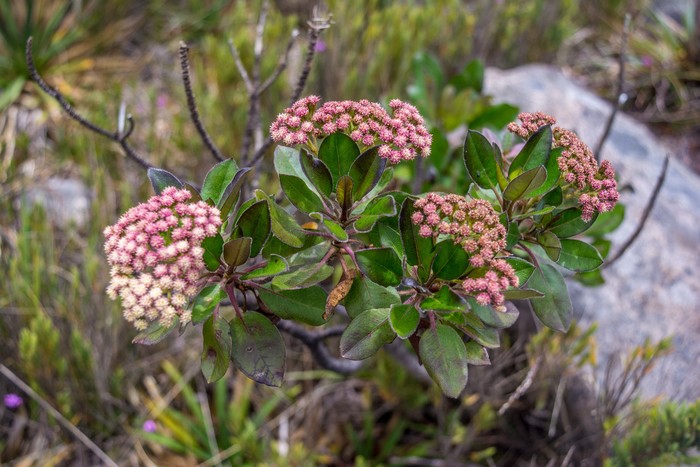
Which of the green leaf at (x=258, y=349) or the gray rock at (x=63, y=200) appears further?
the gray rock at (x=63, y=200)

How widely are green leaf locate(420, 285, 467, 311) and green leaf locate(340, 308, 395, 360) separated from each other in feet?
0.20

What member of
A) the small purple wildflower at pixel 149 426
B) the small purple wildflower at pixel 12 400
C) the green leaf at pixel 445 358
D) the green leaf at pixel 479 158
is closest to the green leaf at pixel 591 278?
the green leaf at pixel 479 158

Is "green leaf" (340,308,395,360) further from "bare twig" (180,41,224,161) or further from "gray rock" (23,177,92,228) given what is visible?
"gray rock" (23,177,92,228)

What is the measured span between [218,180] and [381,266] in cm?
29

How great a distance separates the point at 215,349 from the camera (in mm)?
828

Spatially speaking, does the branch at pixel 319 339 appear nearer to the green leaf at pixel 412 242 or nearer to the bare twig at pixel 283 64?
the green leaf at pixel 412 242

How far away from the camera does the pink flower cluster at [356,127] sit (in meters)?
0.82

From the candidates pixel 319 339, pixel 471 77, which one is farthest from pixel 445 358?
pixel 471 77

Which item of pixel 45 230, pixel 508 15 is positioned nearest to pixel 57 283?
pixel 45 230

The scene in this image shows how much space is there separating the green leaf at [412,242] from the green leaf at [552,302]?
0.23 m

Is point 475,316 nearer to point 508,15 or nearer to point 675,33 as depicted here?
point 508,15

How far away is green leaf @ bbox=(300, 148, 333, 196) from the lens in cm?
81

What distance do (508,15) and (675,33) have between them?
69.9 inches

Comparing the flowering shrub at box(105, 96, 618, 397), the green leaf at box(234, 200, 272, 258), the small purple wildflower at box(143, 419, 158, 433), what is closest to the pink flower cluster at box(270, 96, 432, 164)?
the flowering shrub at box(105, 96, 618, 397)
